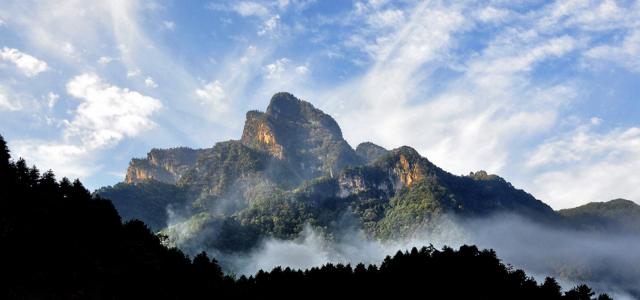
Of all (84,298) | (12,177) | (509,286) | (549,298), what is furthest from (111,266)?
(549,298)

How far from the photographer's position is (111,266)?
10019cm

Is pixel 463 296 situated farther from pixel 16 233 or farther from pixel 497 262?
pixel 16 233

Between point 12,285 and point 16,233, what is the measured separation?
35.6ft

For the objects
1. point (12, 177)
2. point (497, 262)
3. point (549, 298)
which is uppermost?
point (12, 177)

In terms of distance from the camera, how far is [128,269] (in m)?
102

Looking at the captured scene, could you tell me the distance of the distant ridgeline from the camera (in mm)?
90250

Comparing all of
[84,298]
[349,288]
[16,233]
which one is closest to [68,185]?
[16,233]

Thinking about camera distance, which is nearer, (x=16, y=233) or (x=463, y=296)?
(x=16, y=233)

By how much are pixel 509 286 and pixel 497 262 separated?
24.8ft

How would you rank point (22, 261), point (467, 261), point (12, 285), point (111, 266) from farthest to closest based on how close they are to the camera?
point (467, 261) < point (111, 266) < point (22, 261) < point (12, 285)

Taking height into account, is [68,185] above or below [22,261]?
above

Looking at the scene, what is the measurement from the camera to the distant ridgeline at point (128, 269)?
90250mm

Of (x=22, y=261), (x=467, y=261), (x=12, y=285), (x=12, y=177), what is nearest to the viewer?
(x=12, y=285)

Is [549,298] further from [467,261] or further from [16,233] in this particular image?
[16,233]
